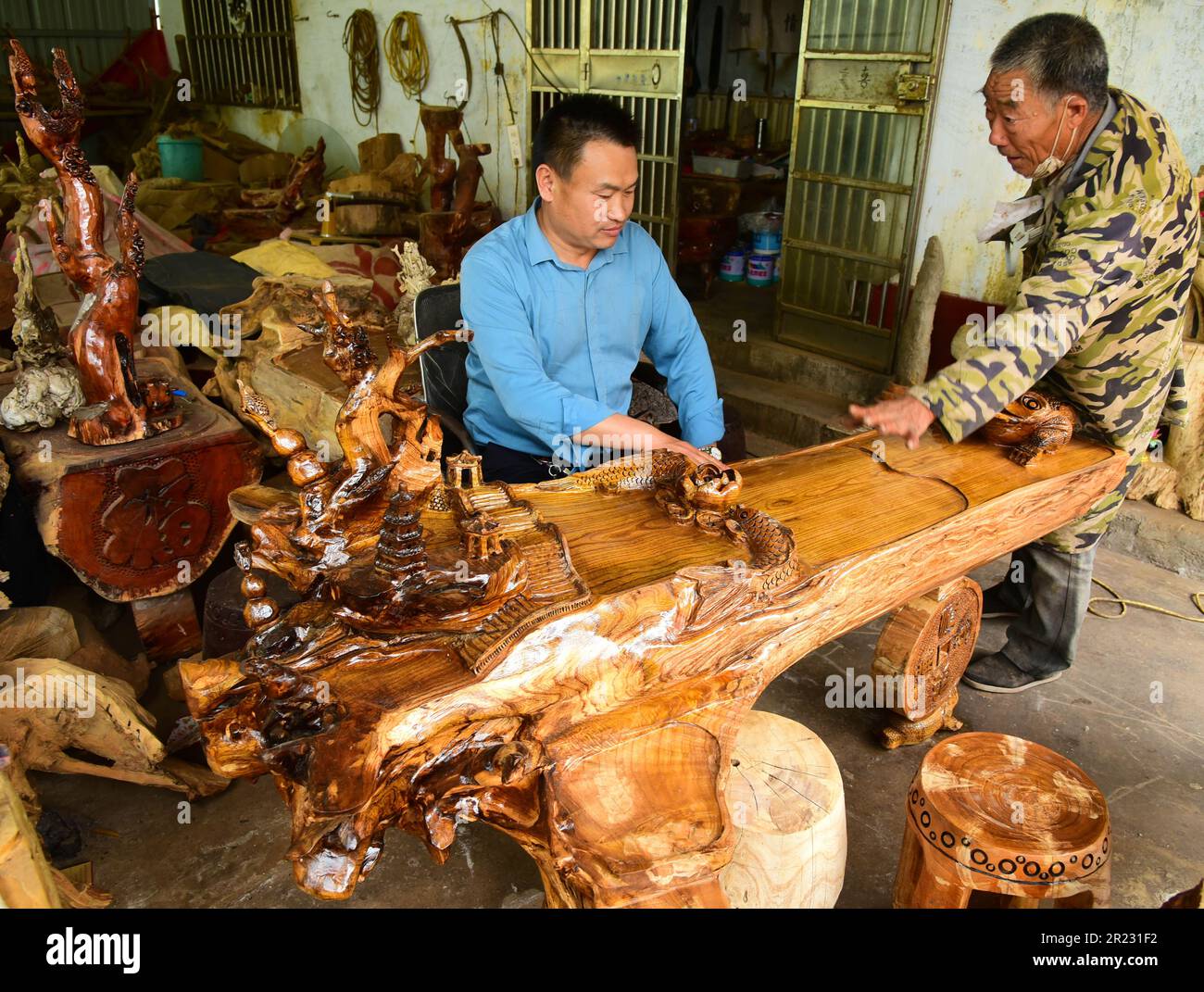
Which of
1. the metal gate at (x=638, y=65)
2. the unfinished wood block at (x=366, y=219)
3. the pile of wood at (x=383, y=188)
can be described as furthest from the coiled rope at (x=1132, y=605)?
the unfinished wood block at (x=366, y=219)

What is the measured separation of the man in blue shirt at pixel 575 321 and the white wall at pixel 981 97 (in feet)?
6.99

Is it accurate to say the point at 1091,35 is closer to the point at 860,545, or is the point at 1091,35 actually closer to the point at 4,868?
the point at 860,545

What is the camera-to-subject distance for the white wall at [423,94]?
662 cm

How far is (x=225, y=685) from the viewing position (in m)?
1.46

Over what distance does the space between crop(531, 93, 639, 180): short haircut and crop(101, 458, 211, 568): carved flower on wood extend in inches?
62.7

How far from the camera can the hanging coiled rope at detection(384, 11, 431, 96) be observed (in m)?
7.25

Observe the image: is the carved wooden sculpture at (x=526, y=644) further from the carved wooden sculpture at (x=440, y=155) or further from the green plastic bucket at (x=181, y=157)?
the green plastic bucket at (x=181, y=157)

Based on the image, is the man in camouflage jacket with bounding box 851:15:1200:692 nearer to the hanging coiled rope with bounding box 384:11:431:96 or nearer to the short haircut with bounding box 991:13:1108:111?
the short haircut with bounding box 991:13:1108:111

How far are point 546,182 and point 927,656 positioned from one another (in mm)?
1724

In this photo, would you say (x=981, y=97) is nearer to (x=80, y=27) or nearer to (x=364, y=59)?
(x=364, y=59)

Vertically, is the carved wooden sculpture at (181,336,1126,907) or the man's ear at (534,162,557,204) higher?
the man's ear at (534,162,557,204)

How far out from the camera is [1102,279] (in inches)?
88.1

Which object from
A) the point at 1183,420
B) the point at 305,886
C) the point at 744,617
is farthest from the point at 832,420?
the point at 305,886

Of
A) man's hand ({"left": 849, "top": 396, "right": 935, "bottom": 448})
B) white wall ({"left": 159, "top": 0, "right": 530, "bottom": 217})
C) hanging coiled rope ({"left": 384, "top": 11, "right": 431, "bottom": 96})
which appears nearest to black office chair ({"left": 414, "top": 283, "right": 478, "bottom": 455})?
man's hand ({"left": 849, "top": 396, "right": 935, "bottom": 448})
